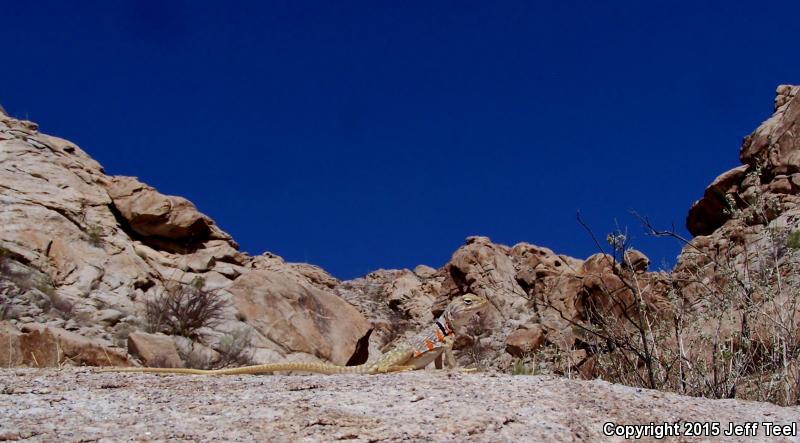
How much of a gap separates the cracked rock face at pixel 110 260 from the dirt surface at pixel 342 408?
31.4ft

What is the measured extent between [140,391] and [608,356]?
4997mm

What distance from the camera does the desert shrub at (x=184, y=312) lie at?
17891mm

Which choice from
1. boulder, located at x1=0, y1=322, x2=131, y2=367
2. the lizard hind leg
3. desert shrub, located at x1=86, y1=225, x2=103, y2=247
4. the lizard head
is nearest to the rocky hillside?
desert shrub, located at x1=86, y1=225, x2=103, y2=247

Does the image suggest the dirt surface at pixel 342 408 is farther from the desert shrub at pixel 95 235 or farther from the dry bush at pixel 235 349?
the desert shrub at pixel 95 235

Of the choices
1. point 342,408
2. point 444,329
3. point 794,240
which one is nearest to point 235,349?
point 444,329

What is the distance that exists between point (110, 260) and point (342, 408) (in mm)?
15577

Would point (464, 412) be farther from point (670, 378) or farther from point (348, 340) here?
point (348, 340)

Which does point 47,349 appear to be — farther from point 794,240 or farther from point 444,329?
point 794,240

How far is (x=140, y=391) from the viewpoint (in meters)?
5.93

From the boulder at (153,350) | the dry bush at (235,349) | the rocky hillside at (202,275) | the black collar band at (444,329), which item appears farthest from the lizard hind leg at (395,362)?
the dry bush at (235,349)

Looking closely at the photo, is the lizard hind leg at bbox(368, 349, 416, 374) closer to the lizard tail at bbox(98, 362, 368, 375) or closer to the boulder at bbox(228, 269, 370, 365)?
the lizard tail at bbox(98, 362, 368, 375)

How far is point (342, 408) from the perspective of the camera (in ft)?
17.4

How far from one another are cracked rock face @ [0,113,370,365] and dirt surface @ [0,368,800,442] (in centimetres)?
957

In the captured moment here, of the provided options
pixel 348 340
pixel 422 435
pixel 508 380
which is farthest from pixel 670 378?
pixel 348 340
